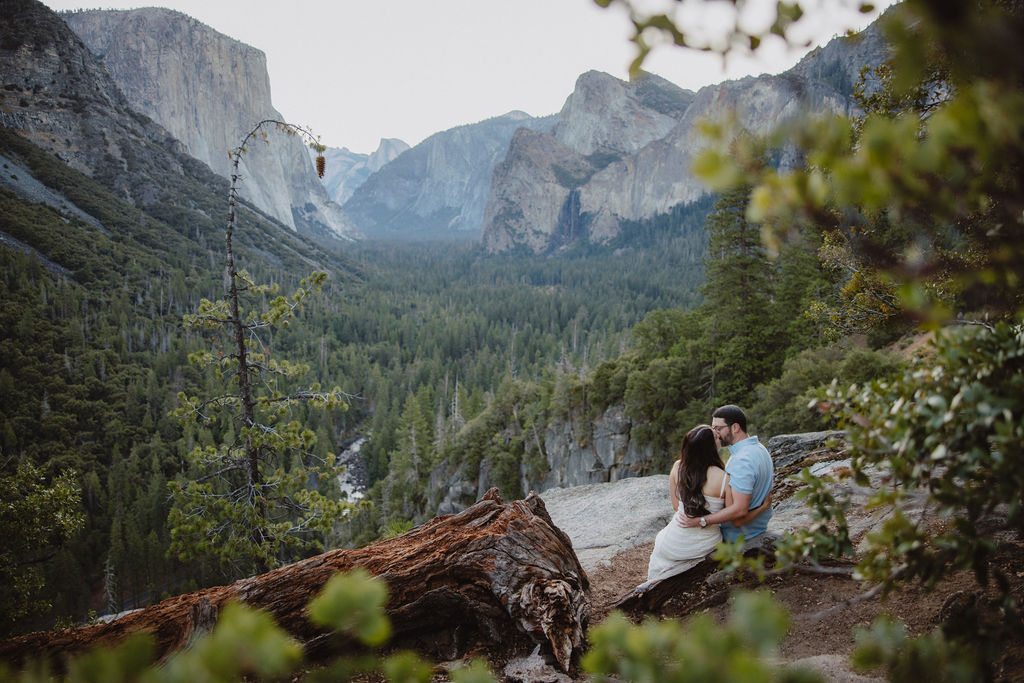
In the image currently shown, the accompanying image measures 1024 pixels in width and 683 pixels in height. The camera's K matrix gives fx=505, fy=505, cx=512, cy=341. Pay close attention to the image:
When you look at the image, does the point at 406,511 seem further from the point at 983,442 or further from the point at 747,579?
the point at 983,442

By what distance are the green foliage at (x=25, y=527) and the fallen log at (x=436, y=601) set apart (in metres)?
5.17

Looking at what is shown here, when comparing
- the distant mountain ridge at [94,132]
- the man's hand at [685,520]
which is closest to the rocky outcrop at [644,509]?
the man's hand at [685,520]

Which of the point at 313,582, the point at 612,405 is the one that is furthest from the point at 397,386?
the point at 313,582

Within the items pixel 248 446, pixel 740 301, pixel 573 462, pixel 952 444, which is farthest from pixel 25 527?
pixel 573 462

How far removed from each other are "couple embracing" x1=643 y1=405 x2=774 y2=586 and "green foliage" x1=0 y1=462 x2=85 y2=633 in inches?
381

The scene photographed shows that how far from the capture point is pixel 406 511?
45.9 metres

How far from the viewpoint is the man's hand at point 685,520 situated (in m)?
4.85

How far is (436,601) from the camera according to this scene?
4.68 metres

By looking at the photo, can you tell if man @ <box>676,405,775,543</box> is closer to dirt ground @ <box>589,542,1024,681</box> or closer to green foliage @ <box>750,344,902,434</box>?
dirt ground @ <box>589,542,1024,681</box>

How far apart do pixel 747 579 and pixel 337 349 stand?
335 feet

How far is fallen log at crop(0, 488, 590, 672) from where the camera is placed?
4.24 meters

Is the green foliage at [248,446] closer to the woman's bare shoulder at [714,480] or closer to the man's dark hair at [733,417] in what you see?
the woman's bare shoulder at [714,480]

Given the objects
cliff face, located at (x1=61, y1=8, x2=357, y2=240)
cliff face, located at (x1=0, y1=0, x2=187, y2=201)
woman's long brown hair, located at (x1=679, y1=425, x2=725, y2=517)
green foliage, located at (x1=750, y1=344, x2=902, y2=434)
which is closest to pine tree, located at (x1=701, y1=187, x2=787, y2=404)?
green foliage, located at (x1=750, y1=344, x2=902, y2=434)

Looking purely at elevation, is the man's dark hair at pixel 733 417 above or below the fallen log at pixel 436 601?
above
